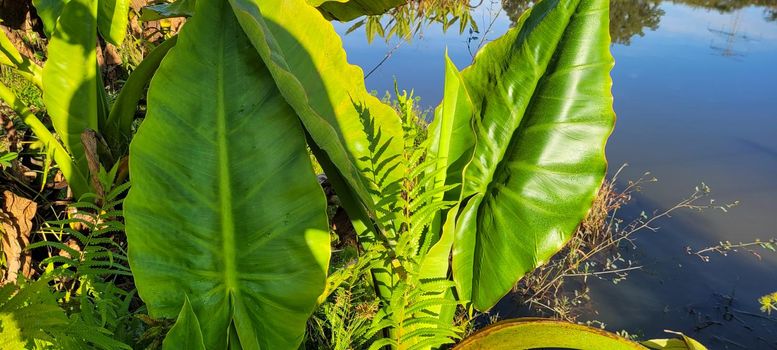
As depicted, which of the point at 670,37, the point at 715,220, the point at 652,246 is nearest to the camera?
A: the point at 652,246

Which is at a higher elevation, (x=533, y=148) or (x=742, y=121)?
(x=533, y=148)

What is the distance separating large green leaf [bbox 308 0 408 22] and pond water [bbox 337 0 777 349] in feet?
0.78

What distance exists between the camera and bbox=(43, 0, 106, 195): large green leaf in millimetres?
1270

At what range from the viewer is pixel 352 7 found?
1404 millimetres

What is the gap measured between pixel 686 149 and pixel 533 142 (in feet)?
6.05

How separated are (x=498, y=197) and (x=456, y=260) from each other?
143 mm

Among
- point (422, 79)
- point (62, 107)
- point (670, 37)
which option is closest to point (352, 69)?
point (62, 107)

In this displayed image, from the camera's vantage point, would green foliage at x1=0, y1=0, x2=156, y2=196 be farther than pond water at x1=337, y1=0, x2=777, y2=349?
No

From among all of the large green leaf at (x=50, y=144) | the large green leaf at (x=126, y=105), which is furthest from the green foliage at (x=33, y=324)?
the large green leaf at (x=126, y=105)

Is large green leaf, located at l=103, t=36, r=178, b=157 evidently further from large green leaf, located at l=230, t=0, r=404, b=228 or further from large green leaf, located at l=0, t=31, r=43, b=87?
large green leaf, located at l=230, t=0, r=404, b=228

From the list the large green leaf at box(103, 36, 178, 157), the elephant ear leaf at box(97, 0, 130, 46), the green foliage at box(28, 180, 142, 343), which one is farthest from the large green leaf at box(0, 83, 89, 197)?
the green foliage at box(28, 180, 142, 343)

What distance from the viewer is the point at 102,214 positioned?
31.9 inches

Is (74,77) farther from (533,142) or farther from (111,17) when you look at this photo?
(533,142)

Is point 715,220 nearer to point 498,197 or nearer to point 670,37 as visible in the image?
point 498,197
